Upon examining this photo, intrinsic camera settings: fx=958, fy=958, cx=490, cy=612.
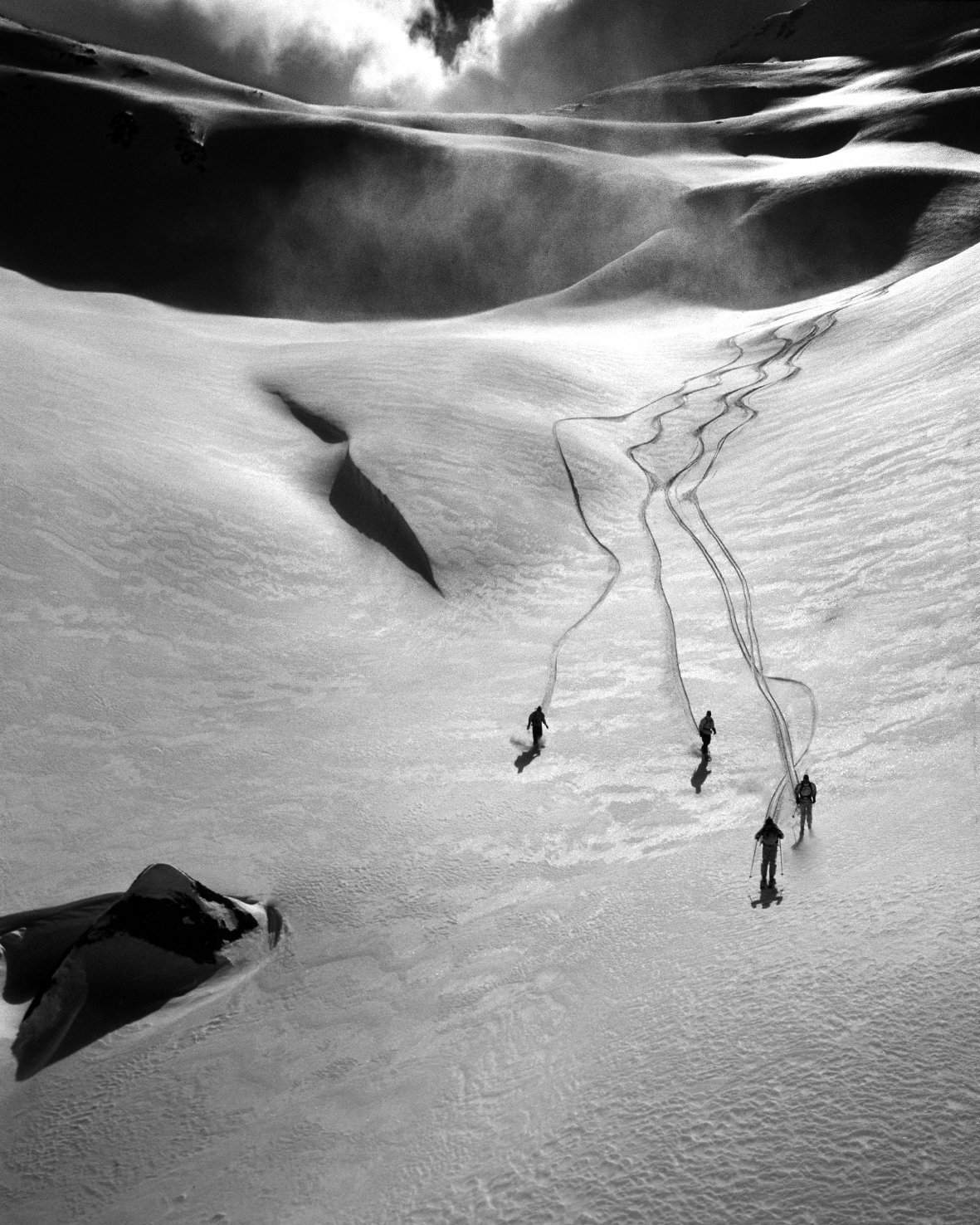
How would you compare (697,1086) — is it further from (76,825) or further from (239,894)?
(76,825)

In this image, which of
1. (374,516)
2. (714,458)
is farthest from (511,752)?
(714,458)

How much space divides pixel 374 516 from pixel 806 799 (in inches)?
600

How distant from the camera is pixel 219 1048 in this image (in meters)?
11.1

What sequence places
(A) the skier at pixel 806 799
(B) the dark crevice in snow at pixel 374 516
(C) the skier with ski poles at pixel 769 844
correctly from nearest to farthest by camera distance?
(C) the skier with ski poles at pixel 769 844, (A) the skier at pixel 806 799, (B) the dark crevice in snow at pixel 374 516

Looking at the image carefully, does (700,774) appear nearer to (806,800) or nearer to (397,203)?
(806,800)

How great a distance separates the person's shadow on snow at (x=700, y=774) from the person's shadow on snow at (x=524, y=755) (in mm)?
2738

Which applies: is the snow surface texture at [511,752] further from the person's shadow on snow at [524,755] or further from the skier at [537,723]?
the skier at [537,723]

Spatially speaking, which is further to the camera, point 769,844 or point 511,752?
point 511,752

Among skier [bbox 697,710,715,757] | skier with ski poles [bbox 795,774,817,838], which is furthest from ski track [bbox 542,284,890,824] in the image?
skier [bbox 697,710,715,757]

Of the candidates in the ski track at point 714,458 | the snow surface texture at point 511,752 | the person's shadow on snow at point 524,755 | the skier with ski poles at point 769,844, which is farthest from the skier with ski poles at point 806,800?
the person's shadow on snow at point 524,755

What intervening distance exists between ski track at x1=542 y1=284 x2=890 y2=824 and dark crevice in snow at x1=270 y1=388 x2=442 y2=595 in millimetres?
4735

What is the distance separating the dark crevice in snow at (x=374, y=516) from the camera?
2403 cm

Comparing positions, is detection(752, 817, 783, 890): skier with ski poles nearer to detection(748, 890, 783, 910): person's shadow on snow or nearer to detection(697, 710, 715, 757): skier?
detection(748, 890, 783, 910): person's shadow on snow

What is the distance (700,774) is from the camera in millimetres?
15719
